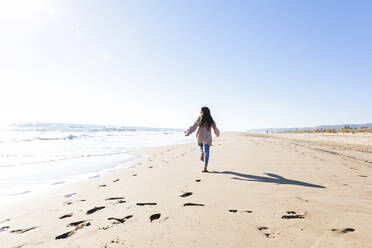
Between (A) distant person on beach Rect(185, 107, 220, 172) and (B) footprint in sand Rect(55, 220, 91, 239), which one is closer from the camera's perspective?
(B) footprint in sand Rect(55, 220, 91, 239)

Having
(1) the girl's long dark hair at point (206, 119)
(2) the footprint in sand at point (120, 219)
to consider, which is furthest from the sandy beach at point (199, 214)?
(1) the girl's long dark hair at point (206, 119)

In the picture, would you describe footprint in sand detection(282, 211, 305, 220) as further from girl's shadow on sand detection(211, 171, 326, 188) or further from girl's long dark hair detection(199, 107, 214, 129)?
girl's long dark hair detection(199, 107, 214, 129)

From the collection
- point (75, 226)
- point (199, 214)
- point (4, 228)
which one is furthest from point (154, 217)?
point (4, 228)

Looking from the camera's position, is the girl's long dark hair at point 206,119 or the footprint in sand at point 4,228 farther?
the girl's long dark hair at point 206,119

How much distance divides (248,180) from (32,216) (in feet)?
15.6

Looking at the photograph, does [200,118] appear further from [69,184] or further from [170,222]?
[170,222]

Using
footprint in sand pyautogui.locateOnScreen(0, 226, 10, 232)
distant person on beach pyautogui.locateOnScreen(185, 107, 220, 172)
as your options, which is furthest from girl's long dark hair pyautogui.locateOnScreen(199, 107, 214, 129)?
footprint in sand pyautogui.locateOnScreen(0, 226, 10, 232)

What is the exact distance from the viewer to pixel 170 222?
9.85ft

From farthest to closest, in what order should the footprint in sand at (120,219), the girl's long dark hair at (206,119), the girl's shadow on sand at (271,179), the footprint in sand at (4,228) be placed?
1. the girl's long dark hair at (206,119)
2. the girl's shadow on sand at (271,179)
3. the footprint in sand at (4,228)
4. the footprint in sand at (120,219)

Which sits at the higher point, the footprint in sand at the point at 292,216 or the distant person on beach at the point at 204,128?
the distant person on beach at the point at 204,128

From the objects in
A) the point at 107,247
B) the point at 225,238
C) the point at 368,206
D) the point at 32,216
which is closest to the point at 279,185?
the point at 368,206

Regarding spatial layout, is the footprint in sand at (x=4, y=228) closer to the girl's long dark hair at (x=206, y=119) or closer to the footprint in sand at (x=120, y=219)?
the footprint in sand at (x=120, y=219)

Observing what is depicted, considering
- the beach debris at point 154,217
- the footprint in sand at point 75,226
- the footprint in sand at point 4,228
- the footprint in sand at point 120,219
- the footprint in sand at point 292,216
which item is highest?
the footprint in sand at point 292,216

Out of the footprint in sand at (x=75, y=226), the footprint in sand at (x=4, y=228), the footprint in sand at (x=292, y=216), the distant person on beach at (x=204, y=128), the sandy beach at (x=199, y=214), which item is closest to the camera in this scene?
the sandy beach at (x=199, y=214)
